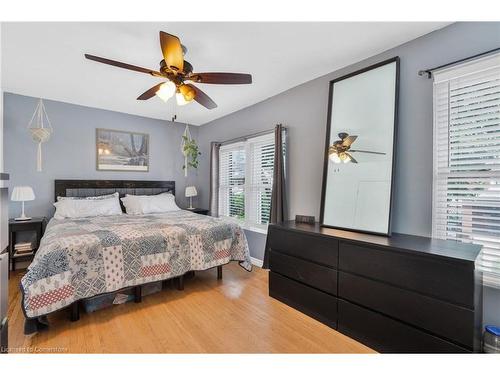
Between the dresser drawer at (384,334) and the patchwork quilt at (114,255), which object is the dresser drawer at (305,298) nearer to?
the dresser drawer at (384,334)

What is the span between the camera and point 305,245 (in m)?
2.42

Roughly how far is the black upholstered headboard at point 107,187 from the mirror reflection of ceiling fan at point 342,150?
3407 millimetres

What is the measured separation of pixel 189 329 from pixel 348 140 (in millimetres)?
2350

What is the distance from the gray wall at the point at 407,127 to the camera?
1.92 meters

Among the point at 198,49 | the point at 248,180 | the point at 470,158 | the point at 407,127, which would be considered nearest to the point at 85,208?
the point at 248,180

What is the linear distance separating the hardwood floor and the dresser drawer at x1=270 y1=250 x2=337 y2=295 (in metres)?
0.33

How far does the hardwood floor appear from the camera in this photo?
1.91 metres

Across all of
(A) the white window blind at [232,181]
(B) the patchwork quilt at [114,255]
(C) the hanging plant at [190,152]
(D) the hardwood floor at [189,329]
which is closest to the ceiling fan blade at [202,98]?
(B) the patchwork quilt at [114,255]

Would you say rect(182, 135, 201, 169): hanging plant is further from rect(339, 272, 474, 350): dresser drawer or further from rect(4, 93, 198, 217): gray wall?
rect(339, 272, 474, 350): dresser drawer

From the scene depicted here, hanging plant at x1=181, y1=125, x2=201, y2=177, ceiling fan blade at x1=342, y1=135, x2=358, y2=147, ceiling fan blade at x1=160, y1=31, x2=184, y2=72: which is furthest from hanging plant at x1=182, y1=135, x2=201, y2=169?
ceiling fan blade at x1=342, y1=135, x2=358, y2=147

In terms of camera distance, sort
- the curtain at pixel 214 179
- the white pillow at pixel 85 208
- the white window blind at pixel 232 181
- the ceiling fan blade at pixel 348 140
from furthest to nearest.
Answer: the curtain at pixel 214 179, the white window blind at pixel 232 181, the white pillow at pixel 85 208, the ceiling fan blade at pixel 348 140

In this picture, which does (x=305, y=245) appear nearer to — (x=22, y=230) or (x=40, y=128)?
(x=22, y=230)
